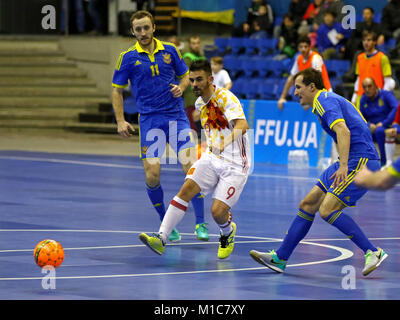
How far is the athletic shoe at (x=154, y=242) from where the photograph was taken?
32.7ft

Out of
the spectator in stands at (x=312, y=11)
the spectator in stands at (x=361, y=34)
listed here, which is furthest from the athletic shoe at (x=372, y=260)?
the spectator in stands at (x=312, y=11)

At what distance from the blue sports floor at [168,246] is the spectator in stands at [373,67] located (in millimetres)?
2495

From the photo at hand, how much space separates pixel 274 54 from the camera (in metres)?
26.0

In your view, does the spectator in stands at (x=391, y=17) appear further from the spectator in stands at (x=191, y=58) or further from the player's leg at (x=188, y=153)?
the player's leg at (x=188, y=153)

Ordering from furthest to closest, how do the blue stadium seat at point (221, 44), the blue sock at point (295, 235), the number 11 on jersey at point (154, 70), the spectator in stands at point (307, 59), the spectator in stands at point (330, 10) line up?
the blue stadium seat at point (221, 44) → the spectator in stands at point (330, 10) → the spectator in stands at point (307, 59) → the number 11 on jersey at point (154, 70) → the blue sock at point (295, 235)

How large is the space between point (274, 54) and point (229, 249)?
16.3m

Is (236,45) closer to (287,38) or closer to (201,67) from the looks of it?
(287,38)

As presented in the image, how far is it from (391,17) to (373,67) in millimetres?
4854

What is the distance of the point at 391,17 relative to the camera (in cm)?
2375

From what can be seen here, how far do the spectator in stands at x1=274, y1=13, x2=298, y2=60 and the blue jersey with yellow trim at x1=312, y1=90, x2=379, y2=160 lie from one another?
15260mm

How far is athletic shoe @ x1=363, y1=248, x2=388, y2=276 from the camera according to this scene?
29.9 feet

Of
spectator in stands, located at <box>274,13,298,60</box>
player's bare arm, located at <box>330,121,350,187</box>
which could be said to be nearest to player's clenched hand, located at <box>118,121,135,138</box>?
player's bare arm, located at <box>330,121,350,187</box>
